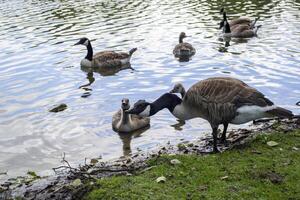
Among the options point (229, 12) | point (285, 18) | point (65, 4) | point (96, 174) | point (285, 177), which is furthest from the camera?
point (65, 4)

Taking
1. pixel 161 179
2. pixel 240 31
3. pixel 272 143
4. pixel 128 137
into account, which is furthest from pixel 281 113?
pixel 240 31

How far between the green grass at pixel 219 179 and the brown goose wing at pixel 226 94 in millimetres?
992

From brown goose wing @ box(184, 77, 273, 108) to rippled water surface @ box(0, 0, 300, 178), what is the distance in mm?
3765

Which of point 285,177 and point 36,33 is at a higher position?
point 285,177

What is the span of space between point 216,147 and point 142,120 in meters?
4.93

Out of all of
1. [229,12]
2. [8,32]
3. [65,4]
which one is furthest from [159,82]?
[65,4]

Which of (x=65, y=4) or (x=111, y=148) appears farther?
(x=65, y=4)

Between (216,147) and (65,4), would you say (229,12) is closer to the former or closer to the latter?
(65,4)

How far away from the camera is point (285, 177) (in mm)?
7871

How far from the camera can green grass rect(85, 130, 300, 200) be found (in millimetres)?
7457

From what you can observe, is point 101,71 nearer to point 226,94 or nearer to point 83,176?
point 226,94

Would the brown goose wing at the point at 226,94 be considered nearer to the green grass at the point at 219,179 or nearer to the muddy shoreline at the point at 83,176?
the green grass at the point at 219,179

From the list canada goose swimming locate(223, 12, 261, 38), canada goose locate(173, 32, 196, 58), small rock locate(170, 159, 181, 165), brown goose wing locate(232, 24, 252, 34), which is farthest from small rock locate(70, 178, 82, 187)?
brown goose wing locate(232, 24, 252, 34)

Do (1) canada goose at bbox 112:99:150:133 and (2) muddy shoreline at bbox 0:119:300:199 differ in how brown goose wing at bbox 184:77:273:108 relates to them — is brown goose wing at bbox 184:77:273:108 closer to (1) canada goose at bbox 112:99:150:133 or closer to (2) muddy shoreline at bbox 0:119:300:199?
(2) muddy shoreline at bbox 0:119:300:199
